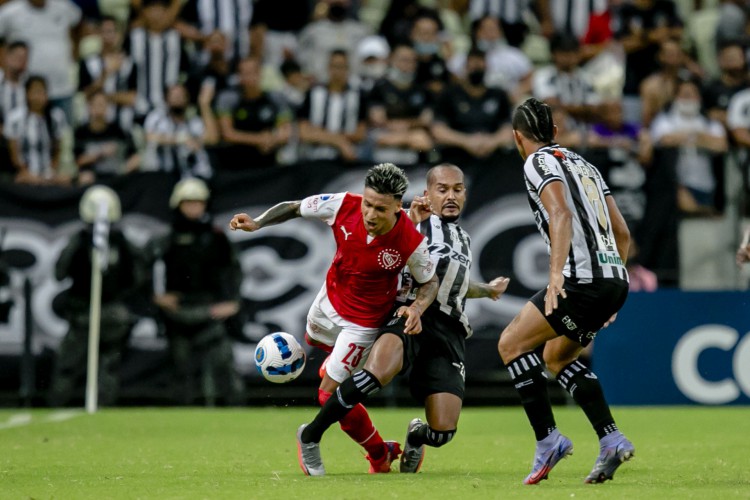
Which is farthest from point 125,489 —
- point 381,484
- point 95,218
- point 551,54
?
point 551,54

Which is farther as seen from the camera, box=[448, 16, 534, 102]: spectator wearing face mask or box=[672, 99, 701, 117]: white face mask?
box=[448, 16, 534, 102]: spectator wearing face mask

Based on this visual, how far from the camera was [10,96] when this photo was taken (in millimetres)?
17344

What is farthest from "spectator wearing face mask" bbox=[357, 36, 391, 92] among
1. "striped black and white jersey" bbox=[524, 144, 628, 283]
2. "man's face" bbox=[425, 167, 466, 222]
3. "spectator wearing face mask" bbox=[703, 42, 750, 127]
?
"striped black and white jersey" bbox=[524, 144, 628, 283]

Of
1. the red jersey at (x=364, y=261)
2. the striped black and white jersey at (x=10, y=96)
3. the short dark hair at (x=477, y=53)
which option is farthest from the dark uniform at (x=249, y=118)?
the red jersey at (x=364, y=261)

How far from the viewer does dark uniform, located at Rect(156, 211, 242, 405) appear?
15.7 meters

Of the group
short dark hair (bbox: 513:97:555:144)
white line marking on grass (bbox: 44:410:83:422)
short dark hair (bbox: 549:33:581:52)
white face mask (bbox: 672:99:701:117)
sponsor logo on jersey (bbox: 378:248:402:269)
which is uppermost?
short dark hair (bbox: 513:97:555:144)

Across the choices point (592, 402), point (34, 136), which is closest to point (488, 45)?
point (34, 136)

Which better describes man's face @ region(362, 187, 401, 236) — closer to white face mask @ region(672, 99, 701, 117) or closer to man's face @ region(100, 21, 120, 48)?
white face mask @ region(672, 99, 701, 117)

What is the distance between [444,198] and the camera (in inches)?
370

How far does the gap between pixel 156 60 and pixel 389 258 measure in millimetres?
9914

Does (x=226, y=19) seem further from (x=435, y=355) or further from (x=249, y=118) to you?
(x=435, y=355)

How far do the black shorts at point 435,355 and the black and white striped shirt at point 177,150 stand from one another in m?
7.14

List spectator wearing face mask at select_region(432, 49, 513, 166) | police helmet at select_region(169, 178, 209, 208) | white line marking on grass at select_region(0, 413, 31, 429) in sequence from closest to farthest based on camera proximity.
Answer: white line marking on grass at select_region(0, 413, 31, 429) → police helmet at select_region(169, 178, 209, 208) → spectator wearing face mask at select_region(432, 49, 513, 166)

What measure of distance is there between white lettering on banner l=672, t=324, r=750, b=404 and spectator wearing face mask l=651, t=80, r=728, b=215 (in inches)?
63.5
